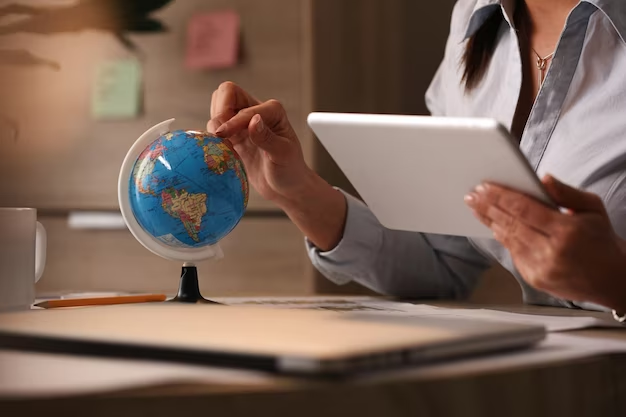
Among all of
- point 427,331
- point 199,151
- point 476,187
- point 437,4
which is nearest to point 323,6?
point 437,4


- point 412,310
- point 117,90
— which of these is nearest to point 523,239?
point 412,310

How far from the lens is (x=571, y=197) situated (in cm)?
82

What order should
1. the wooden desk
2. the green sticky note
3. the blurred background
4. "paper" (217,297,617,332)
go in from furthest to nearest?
the green sticky note < the blurred background < "paper" (217,297,617,332) < the wooden desk

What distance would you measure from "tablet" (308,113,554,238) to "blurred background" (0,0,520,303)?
115 centimetres

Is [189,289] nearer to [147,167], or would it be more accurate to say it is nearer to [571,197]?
[147,167]

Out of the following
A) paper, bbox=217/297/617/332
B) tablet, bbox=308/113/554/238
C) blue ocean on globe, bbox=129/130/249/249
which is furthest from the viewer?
blue ocean on globe, bbox=129/130/249/249

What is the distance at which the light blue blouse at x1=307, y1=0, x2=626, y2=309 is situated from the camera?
121 cm

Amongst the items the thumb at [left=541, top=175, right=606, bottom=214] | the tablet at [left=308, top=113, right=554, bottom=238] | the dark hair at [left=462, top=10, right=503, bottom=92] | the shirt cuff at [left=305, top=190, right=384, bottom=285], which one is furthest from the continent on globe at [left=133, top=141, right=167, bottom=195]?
the dark hair at [left=462, top=10, right=503, bottom=92]

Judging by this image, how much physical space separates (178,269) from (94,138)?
1.37 ft

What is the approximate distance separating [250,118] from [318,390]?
2.32ft

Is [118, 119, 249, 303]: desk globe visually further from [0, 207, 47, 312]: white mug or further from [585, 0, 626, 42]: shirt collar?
[585, 0, 626, 42]: shirt collar

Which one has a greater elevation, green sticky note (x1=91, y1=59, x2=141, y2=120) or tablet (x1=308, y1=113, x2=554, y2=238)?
green sticky note (x1=91, y1=59, x2=141, y2=120)

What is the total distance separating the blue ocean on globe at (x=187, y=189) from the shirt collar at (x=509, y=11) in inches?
20.3

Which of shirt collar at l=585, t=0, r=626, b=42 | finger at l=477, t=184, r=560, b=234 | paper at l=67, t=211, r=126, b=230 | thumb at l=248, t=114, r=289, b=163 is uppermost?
shirt collar at l=585, t=0, r=626, b=42
